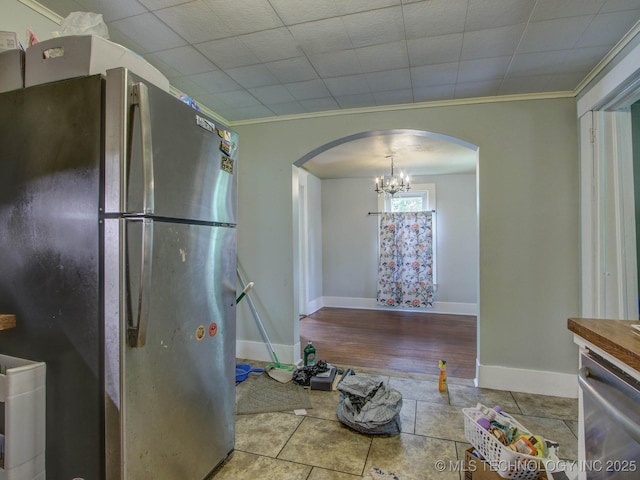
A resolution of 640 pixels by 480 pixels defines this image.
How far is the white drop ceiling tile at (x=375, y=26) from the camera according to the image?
173 cm

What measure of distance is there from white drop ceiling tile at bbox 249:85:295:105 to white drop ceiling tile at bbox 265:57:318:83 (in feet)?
0.50

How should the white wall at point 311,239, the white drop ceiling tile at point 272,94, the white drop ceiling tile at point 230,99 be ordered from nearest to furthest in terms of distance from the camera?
the white drop ceiling tile at point 272,94 < the white drop ceiling tile at point 230,99 < the white wall at point 311,239

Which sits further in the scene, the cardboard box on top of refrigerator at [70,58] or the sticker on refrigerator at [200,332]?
the sticker on refrigerator at [200,332]

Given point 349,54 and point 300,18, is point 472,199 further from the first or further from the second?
point 300,18

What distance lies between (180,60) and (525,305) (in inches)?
125

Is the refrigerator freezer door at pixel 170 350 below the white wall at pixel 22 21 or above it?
below

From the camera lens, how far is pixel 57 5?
1.66 metres

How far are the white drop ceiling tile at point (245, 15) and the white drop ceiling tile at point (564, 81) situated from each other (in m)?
2.01

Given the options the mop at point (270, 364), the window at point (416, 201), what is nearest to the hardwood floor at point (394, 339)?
the mop at point (270, 364)

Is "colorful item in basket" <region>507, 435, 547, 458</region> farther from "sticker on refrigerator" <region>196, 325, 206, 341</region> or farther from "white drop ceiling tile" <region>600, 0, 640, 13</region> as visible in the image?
"white drop ceiling tile" <region>600, 0, 640, 13</region>

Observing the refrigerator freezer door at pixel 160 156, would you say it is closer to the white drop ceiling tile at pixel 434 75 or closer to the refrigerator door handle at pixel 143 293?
the refrigerator door handle at pixel 143 293

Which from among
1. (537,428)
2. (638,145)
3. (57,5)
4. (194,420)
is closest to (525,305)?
(537,428)

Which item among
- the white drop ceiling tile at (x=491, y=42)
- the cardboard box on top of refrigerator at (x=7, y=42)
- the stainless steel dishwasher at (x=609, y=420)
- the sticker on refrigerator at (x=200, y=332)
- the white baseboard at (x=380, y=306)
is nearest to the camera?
the stainless steel dishwasher at (x=609, y=420)

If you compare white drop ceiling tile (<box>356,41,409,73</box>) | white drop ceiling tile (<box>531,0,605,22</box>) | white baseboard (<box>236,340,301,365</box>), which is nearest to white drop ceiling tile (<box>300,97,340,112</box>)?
white drop ceiling tile (<box>356,41,409,73</box>)
